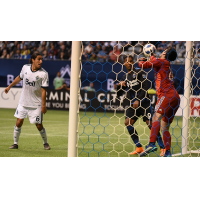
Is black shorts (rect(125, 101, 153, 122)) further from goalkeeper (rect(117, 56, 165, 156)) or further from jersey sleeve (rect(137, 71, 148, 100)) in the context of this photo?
jersey sleeve (rect(137, 71, 148, 100))

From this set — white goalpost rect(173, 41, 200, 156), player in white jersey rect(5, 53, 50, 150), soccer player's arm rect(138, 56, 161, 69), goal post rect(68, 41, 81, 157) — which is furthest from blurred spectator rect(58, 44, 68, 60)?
goal post rect(68, 41, 81, 157)

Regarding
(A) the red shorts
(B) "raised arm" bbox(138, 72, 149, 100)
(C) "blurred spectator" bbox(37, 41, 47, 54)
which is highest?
(C) "blurred spectator" bbox(37, 41, 47, 54)

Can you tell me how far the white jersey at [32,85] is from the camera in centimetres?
505

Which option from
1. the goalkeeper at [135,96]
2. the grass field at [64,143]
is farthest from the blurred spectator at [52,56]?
the goalkeeper at [135,96]

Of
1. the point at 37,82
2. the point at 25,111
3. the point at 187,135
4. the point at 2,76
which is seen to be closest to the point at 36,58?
the point at 37,82

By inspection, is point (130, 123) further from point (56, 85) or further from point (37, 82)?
point (56, 85)

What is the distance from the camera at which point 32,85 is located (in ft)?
16.8

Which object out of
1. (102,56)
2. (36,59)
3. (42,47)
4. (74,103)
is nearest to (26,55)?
(42,47)

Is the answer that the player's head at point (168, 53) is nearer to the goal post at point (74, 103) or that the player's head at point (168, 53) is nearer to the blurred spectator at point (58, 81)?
the goal post at point (74, 103)

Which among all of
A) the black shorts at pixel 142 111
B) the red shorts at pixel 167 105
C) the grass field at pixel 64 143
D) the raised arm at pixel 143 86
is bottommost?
the grass field at pixel 64 143

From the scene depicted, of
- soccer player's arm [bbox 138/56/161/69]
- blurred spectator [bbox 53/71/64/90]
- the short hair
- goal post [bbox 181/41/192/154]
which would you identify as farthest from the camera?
blurred spectator [bbox 53/71/64/90]

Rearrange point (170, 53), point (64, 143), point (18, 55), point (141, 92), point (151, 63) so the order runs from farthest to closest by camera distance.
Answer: point (18, 55)
point (64, 143)
point (141, 92)
point (170, 53)
point (151, 63)

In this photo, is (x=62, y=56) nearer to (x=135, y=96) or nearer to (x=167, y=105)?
(x=135, y=96)

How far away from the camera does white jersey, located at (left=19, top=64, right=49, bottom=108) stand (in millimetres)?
5047
